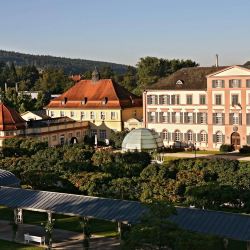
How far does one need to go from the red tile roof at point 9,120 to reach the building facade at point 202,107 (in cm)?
1582

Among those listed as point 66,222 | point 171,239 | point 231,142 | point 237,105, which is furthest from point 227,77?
point 171,239

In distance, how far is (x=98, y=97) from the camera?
76062mm

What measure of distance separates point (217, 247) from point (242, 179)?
12.1 metres

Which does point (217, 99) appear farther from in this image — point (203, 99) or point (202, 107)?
point (202, 107)

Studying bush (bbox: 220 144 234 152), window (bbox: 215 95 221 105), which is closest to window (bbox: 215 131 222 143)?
bush (bbox: 220 144 234 152)

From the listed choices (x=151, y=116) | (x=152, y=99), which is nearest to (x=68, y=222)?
(x=151, y=116)

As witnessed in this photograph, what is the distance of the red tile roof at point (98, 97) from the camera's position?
7450 centimetres

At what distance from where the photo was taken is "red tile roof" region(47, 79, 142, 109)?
244 feet

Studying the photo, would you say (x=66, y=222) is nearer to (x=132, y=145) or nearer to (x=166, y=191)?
(x=166, y=191)

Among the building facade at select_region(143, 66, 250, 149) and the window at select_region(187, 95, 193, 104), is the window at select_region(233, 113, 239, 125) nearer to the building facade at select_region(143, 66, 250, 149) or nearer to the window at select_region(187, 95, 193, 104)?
the building facade at select_region(143, 66, 250, 149)

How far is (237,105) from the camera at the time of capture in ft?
205

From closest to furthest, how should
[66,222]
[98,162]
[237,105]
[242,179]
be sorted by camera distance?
[66,222] → [242,179] → [98,162] → [237,105]

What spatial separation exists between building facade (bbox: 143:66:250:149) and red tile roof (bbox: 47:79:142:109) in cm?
627

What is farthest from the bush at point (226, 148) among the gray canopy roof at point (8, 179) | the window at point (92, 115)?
the gray canopy roof at point (8, 179)
